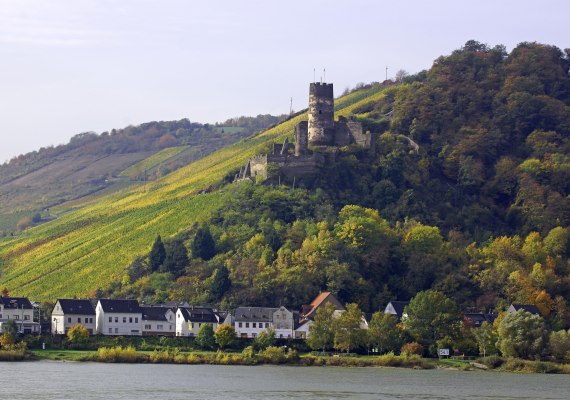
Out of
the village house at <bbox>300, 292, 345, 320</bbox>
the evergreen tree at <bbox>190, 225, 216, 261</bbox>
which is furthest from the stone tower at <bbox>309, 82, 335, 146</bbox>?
the village house at <bbox>300, 292, 345, 320</bbox>

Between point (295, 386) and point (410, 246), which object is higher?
point (410, 246)

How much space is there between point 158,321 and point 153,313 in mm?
885

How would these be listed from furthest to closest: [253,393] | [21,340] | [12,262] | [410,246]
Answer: [12,262] → [410,246] → [21,340] → [253,393]

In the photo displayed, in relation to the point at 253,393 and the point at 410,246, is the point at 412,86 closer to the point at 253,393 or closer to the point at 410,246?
the point at 410,246

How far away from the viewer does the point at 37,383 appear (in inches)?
3219

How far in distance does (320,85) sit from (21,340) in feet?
166

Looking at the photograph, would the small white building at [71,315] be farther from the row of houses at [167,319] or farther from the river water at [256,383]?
the river water at [256,383]

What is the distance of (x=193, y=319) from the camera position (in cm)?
11312

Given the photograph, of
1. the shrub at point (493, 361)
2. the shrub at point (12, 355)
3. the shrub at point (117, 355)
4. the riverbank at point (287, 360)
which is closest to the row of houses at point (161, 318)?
the riverbank at point (287, 360)

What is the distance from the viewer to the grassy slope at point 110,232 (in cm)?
13275

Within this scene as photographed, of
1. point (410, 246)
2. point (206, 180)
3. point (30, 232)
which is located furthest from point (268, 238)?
point (30, 232)

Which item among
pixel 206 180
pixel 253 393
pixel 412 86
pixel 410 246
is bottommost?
pixel 253 393

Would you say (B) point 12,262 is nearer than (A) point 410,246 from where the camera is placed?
No

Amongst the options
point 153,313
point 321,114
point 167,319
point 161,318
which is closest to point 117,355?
point 161,318
